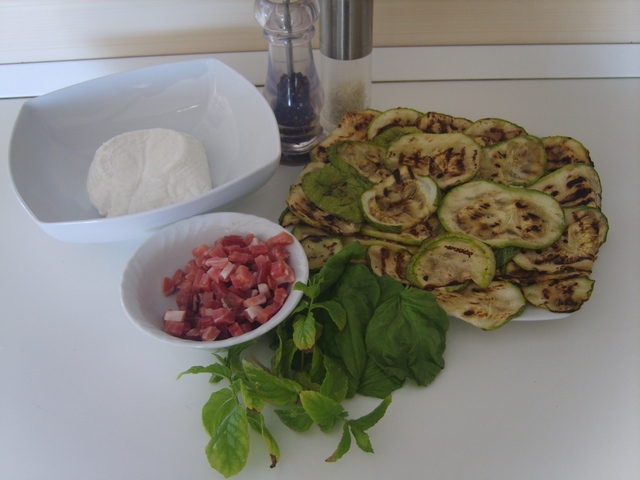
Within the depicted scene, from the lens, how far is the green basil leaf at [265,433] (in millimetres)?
702

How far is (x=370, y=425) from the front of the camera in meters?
0.71

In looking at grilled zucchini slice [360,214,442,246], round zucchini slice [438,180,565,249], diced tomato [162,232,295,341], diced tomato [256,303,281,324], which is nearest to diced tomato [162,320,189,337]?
diced tomato [162,232,295,341]

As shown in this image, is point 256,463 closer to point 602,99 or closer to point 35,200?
point 35,200

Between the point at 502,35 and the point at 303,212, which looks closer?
the point at 303,212

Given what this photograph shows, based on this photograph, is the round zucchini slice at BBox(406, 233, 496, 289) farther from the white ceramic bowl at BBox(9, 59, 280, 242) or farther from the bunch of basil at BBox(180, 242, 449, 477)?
the white ceramic bowl at BBox(9, 59, 280, 242)

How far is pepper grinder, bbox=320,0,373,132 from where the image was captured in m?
1.00

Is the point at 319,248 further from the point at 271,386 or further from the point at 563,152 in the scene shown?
the point at 563,152

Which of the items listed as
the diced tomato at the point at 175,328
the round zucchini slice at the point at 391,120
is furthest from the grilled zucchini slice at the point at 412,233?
the diced tomato at the point at 175,328

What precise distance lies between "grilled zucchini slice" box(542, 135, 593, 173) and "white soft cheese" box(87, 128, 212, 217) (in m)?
0.63

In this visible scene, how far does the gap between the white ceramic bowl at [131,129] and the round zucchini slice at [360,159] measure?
11cm

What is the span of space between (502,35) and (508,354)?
2.82ft

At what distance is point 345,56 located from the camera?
1.07m

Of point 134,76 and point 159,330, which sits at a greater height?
point 134,76

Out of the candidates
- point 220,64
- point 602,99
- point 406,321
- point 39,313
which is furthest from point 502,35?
point 39,313
